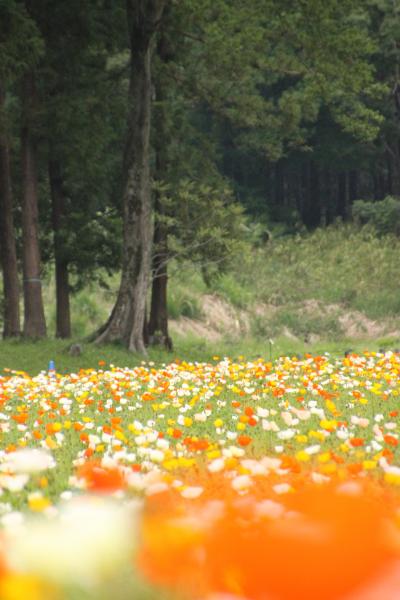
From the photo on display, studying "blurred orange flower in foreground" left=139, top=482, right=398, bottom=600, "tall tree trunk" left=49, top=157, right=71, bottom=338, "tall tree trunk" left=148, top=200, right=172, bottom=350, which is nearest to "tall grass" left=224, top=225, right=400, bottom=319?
"tall tree trunk" left=148, top=200, right=172, bottom=350

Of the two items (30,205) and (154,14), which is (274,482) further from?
(30,205)

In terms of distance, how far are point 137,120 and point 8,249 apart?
4.46 meters

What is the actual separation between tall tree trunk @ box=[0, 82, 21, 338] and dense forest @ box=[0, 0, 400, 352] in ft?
0.10

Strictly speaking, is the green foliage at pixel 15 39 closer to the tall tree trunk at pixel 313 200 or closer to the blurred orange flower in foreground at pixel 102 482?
the blurred orange flower in foreground at pixel 102 482

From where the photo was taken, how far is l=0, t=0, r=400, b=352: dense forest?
→ 16547 mm

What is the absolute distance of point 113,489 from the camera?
9.34ft

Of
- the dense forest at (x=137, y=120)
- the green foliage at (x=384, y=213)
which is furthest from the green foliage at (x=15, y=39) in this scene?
the green foliage at (x=384, y=213)

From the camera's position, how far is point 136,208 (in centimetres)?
1666

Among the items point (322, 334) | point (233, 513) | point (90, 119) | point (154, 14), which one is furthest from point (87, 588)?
point (322, 334)

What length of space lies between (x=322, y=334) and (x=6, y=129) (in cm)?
1559

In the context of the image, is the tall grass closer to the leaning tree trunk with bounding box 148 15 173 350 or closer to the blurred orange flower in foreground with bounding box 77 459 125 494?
the leaning tree trunk with bounding box 148 15 173 350

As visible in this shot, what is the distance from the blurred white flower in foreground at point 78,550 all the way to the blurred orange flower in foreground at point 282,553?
7 cm

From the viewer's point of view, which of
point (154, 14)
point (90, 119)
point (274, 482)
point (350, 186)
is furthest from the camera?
point (350, 186)

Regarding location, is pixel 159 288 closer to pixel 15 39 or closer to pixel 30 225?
pixel 30 225
